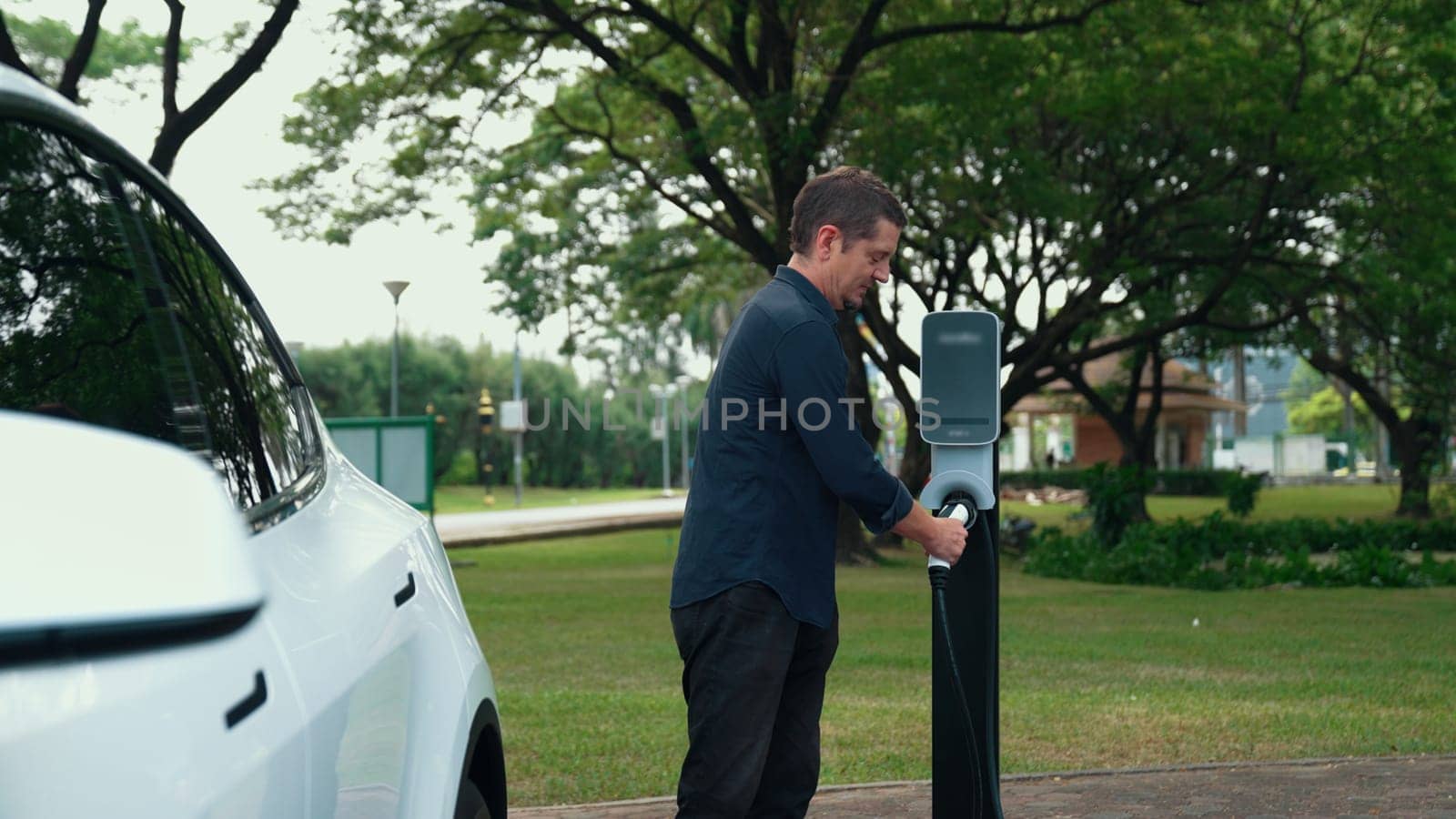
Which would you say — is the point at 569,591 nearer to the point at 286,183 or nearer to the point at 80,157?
the point at 286,183

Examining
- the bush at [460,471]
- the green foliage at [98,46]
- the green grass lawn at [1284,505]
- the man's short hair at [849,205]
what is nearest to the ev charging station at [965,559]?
the man's short hair at [849,205]

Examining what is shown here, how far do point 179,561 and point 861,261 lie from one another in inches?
109

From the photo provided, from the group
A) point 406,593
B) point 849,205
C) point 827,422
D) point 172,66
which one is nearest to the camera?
point 406,593

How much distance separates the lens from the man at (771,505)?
11.7ft

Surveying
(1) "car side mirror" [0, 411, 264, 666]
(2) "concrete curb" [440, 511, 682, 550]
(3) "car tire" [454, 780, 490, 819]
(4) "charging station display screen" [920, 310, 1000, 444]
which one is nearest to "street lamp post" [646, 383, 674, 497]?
(2) "concrete curb" [440, 511, 682, 550]

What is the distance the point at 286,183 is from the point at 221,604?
20.2m

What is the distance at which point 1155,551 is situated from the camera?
768 inches

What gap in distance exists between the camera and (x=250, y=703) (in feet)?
4.66

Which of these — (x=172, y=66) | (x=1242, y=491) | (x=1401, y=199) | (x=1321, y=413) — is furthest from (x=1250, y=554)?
(x=1321, y=413)

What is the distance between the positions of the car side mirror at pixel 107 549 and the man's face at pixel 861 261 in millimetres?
2625

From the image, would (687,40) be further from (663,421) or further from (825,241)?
(663,421)

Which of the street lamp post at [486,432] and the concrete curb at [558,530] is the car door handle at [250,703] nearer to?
the concrete curb at [558,530]

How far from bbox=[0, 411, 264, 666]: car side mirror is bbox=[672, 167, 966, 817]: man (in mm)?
2379

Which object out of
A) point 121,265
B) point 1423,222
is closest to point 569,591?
point 1423,222
